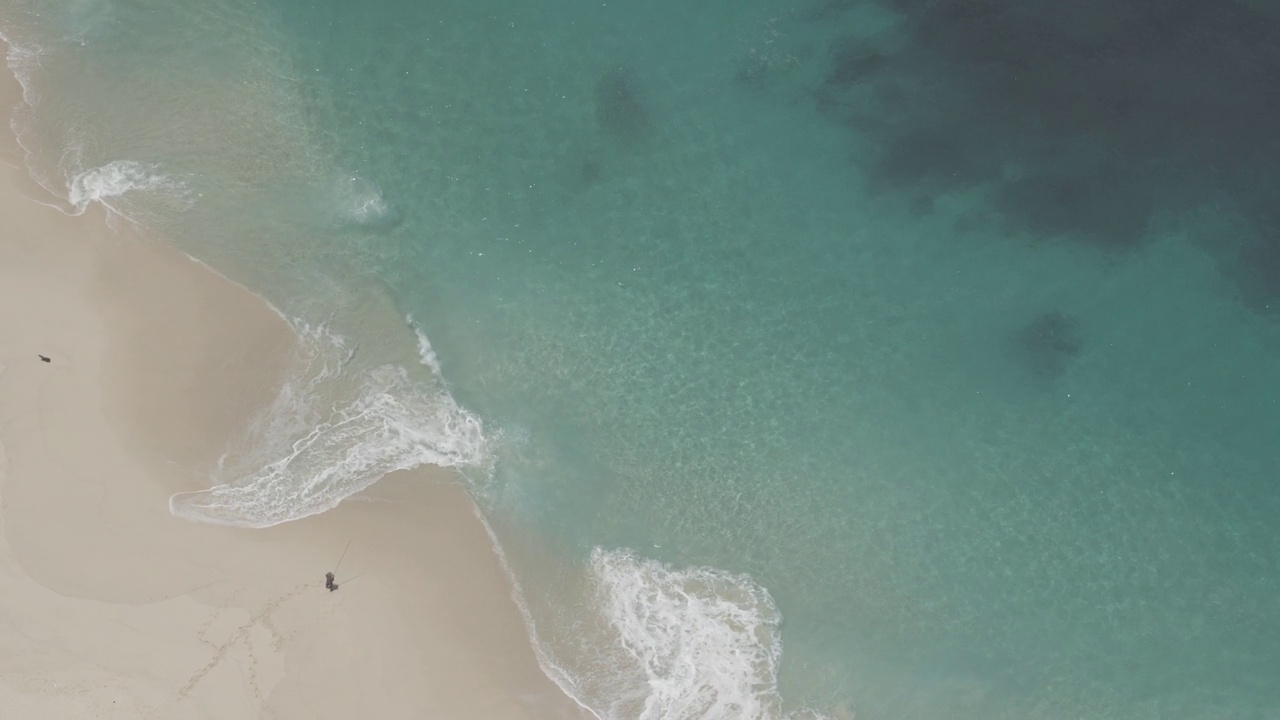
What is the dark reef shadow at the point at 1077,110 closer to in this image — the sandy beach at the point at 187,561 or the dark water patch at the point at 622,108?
the dark water patch at the point at 622,108

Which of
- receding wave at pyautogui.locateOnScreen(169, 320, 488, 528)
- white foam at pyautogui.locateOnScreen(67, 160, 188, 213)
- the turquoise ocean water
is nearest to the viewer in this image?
receding wave at pyautogui.locateOnScreen(169, 320, 488, 528)

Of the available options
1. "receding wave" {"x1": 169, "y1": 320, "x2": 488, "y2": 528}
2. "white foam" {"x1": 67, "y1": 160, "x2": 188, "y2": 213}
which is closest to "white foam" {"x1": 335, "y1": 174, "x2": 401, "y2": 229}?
"receding wave" {"x1": 169, "y1": 320, "x2": 488, "y2": 528}

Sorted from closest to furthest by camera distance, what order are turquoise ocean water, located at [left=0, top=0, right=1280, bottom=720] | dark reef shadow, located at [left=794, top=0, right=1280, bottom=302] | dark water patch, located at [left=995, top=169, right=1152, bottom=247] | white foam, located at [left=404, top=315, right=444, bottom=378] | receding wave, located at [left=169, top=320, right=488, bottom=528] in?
receding wave, located at [left=169, top=320, right=488, bottom=528] → turquoise ocean water, located at [left=0, top=0, right=1280, bottom=720] → white foam, located at [left=404, top=315, right=444, bottom=378] → dark water patch, located at [left=995, top=169, right=1152, bottom=247] → dark reef shadow, located at [left=794, top=0, right=1280, bottom=302]

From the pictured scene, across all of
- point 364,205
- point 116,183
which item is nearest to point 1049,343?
point 364,205

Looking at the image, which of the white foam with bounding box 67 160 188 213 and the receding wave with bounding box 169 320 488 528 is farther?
the white foam with bounding box 67 160 188 213

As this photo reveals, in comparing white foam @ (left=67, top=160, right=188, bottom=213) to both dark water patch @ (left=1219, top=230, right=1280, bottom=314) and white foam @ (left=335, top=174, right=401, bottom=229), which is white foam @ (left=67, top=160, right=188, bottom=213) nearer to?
white foam @ (left=335, top=174, right=401, bottom=229)

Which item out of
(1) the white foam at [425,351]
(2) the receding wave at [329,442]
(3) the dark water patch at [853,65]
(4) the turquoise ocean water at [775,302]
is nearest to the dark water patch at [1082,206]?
(4) the turquoise ocean water at [775,302]

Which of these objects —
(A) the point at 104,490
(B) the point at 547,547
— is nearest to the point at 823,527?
(B) the point at 547,547
